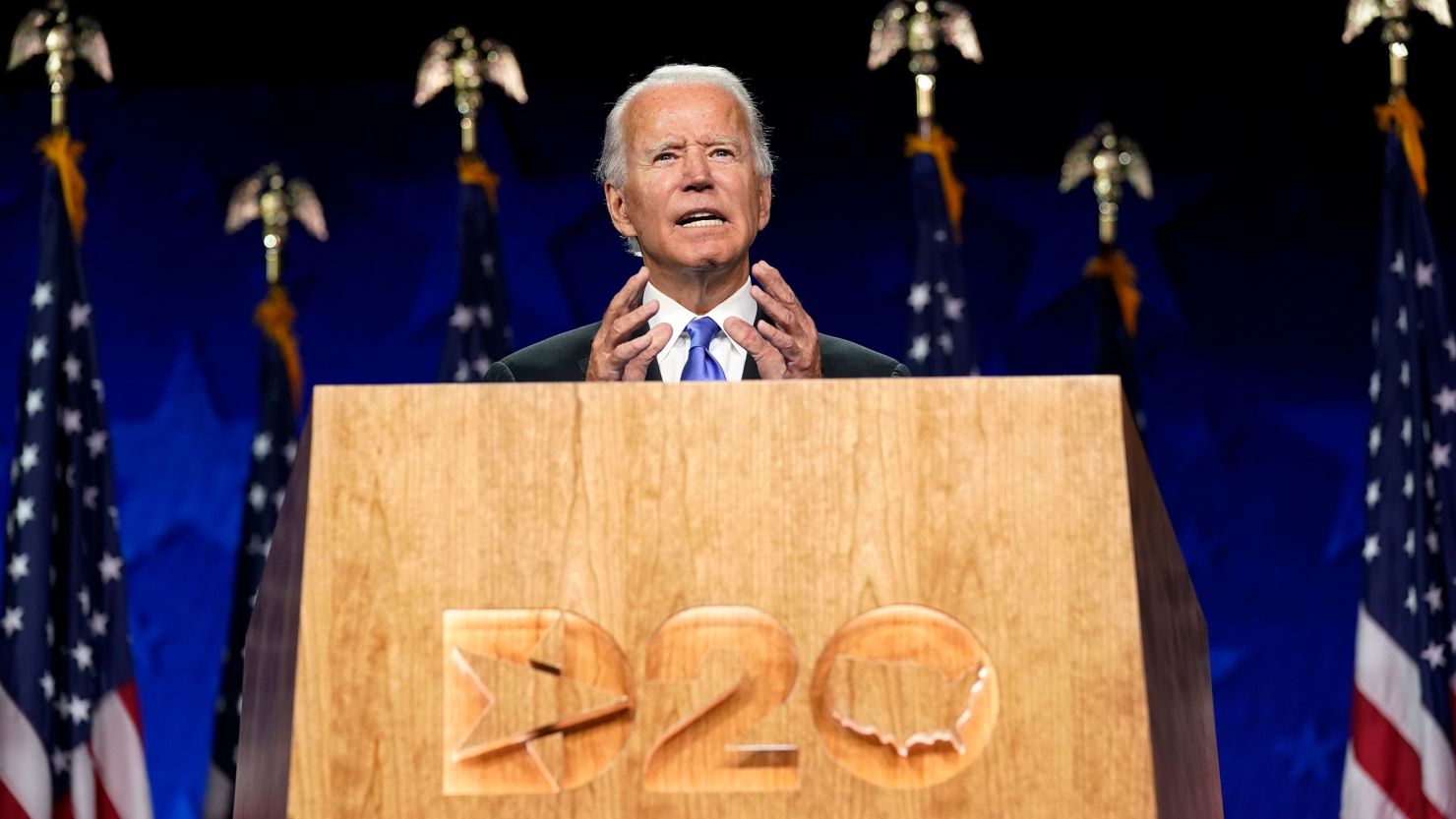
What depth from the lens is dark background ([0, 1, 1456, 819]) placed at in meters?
5.28

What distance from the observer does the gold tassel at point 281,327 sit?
5.02m

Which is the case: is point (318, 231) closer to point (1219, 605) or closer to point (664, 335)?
point (1219, 605)

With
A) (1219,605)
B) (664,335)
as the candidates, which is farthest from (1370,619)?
(664,335)

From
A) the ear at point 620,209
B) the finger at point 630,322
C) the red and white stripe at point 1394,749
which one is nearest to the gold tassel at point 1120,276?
the red and white stripe at point 1394,749

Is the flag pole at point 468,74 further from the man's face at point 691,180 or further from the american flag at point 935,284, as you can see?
the man's face at point 691,180

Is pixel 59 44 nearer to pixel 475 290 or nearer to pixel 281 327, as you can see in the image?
pixel 281 327

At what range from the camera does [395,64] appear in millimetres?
5465

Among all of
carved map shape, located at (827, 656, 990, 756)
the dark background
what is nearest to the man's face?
carved map shape, located at (827, 656, 990, 756)

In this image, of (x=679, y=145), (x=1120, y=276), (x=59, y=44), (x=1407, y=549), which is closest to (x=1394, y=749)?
(x=1407, y=549)

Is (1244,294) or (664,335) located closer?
(664,335)

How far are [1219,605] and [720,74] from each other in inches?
138

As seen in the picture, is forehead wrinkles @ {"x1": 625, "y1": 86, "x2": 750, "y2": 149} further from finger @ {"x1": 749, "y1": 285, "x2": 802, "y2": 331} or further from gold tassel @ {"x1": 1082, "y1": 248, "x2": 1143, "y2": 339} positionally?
gold tassel @ {"x1": 1082, "y1": 248, "x2": 1143, "y2": 339}

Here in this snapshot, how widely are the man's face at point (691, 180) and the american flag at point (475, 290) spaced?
259 cm

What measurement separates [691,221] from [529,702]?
996 mm
